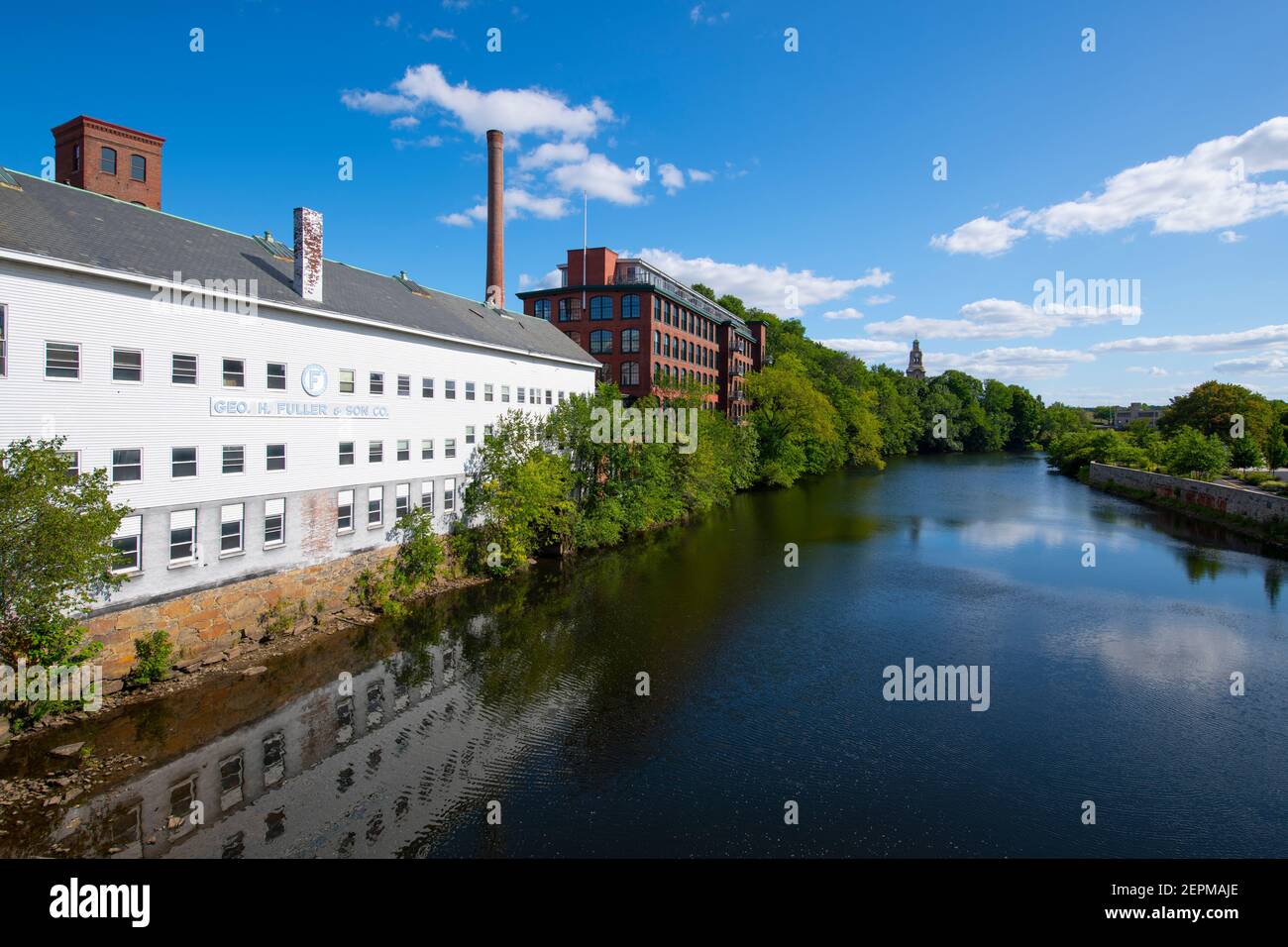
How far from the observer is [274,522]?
70.4ft

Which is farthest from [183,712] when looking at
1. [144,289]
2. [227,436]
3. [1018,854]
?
[1018,854]

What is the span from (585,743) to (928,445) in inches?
4409

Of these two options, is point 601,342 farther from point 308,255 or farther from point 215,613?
point 215,613

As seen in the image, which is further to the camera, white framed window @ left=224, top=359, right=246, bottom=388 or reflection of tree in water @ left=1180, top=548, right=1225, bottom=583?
reflection of tree in water @ left=1180, top=548, right=1225, bottom=583

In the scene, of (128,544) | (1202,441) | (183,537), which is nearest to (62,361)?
(128,544)

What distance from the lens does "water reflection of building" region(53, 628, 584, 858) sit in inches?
459

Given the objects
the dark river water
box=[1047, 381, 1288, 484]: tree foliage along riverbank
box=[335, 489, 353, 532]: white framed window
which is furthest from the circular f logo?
box=[1047, 381, 1288, 484]: tree foliage along riverbank

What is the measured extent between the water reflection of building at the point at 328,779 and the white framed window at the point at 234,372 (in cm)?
935

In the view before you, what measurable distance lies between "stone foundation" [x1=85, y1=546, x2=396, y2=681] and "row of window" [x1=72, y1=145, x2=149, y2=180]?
65.7 feet

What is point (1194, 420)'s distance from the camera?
70.8 m

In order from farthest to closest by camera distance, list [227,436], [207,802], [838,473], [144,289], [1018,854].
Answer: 1. [838,473]
2. [227,436]
3. [144,289]
4. [207,802]
5. [1018,854]

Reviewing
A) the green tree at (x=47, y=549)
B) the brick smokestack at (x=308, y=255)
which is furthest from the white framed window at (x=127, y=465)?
the brick smokestack at (x=308, y=255)

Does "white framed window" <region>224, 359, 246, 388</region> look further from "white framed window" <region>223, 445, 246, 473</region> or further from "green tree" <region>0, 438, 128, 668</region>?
"green tree" <region>0, 438, 128, 668</region>

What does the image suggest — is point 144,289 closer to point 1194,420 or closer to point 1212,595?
point 1212,595
